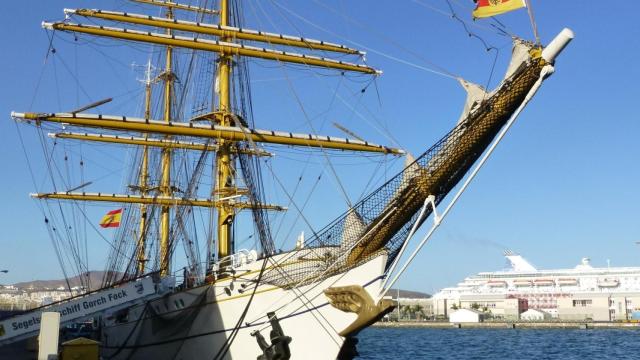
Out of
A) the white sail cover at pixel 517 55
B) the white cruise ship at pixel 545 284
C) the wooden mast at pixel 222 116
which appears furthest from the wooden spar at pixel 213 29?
the white cruise ship at pixel 545 284

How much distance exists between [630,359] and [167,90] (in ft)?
95.3

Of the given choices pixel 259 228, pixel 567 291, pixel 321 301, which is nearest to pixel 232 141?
pixel 259 228

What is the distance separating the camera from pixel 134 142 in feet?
119

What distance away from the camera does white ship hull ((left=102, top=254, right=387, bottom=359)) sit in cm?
1719

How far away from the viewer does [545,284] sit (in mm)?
138500

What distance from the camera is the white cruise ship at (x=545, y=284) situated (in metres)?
132

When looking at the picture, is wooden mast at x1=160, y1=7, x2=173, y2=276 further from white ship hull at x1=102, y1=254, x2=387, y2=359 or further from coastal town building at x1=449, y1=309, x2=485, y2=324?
coastal town building at x1=449, y1=309, x2=485, y2=324

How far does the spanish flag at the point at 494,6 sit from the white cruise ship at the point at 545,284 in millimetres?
130210

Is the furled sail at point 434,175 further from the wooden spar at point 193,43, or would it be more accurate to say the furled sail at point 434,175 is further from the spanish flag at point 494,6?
the wooden spar at point 193,43

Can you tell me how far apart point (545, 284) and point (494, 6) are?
441 ft

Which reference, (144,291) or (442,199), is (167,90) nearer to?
(144,291)

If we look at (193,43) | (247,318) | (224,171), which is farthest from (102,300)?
(193,43)

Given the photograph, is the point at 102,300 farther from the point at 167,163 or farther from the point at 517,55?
the point at 167,163

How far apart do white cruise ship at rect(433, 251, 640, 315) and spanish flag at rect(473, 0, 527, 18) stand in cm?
13021
